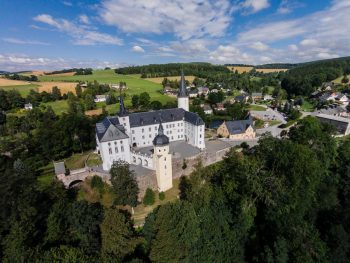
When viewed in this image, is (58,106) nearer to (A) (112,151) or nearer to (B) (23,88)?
(B) (23,88)

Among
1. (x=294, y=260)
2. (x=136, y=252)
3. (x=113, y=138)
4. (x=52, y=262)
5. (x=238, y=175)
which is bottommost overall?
(x=136, y=252)

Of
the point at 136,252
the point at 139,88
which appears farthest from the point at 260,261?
the point at 139,88

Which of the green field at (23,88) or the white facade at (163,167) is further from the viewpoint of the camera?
the green field at (23,88)

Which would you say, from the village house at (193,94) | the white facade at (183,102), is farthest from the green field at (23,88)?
the village house at (193,94)

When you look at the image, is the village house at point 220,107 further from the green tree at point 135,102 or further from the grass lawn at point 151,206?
the grass lawn at point 151,206

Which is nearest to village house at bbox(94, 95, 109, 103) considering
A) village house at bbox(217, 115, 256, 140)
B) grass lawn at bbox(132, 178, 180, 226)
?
village house at bbox(217, 115, 256, 140)

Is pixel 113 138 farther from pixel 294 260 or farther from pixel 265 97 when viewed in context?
pixel 265 97
